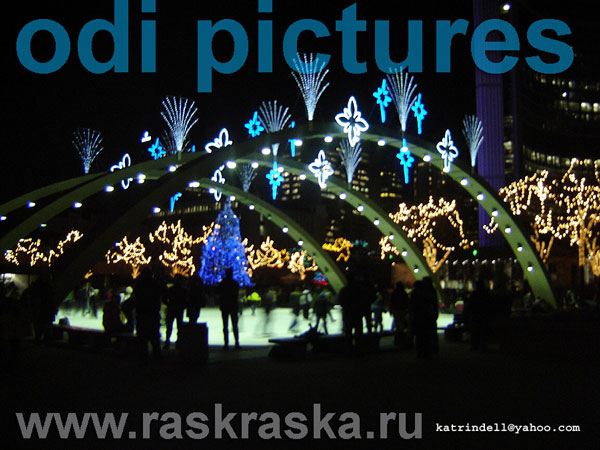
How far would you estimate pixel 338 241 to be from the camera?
61.2 metres

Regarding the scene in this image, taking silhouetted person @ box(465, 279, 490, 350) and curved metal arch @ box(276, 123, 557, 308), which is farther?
curved metal arch @ box(276, 123, 557, 308)

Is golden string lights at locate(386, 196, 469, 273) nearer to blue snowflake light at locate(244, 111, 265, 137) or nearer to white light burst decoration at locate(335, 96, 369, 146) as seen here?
blue snowflake light at locate(244, 111, 265, 137)

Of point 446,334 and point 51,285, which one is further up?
point 51,285

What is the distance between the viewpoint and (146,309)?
11102 mm

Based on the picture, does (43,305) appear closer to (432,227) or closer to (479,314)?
(479,314)

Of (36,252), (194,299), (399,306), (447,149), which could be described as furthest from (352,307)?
(36,252)

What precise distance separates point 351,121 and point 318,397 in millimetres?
11620

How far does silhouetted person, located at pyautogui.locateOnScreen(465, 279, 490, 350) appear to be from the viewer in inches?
528

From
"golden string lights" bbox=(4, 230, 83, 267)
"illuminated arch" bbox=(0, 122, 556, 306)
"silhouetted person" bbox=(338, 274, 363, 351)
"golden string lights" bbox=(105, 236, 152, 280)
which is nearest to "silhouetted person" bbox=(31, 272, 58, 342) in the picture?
"illuminated arch" bbox=(0, 122, 556, 306)

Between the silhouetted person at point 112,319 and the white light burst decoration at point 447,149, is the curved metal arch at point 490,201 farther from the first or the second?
the silhouetted person at point 112,319

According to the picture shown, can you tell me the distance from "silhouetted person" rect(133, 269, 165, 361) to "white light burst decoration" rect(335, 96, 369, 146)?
8843 mm

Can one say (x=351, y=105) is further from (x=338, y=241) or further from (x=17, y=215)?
(x=338, y=241)

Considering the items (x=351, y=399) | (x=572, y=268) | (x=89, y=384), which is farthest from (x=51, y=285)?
(x=572, y=268)

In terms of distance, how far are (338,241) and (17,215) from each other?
3846cm
